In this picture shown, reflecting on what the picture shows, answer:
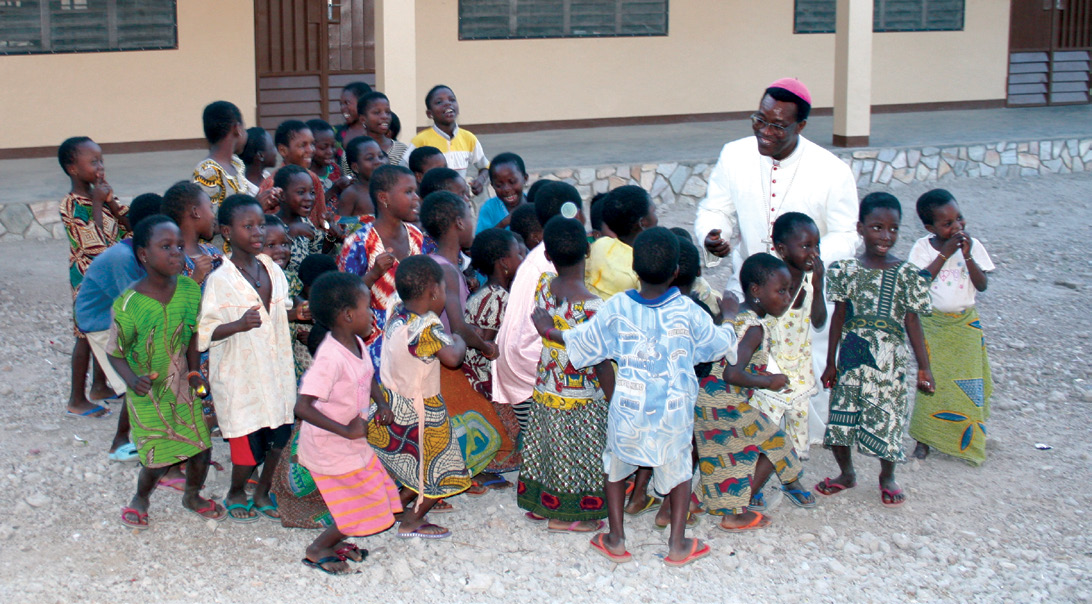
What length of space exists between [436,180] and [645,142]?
6.58 metres

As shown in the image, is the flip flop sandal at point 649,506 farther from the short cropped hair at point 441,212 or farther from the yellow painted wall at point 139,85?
the yellow painted wall at point 139,85

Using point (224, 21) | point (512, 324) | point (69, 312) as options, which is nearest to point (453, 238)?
point (512, 324)

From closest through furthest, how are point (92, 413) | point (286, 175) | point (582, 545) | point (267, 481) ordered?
point (582, 545)
point (267, 481)
point (286, 175)
point (92, 413)

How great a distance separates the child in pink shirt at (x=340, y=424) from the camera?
3.59 meters

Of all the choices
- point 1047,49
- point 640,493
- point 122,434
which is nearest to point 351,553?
point 640,493

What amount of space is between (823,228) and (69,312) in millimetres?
4767

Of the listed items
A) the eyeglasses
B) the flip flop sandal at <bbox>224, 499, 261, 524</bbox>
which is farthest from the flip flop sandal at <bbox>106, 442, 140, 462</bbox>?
the eyeglasses

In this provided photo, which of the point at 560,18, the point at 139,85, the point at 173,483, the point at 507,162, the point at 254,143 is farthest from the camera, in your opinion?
the point at 560,18

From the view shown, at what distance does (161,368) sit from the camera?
3920 millimetres

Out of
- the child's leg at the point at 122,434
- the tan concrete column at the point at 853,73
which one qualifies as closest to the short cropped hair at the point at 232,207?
the child's leg at the point at 122,434

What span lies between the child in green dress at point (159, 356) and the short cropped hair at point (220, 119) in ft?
3.97

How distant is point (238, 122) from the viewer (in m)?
5.14

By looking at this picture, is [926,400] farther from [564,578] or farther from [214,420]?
[214,420]

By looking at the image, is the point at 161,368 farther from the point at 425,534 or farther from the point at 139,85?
the point at 139,85
